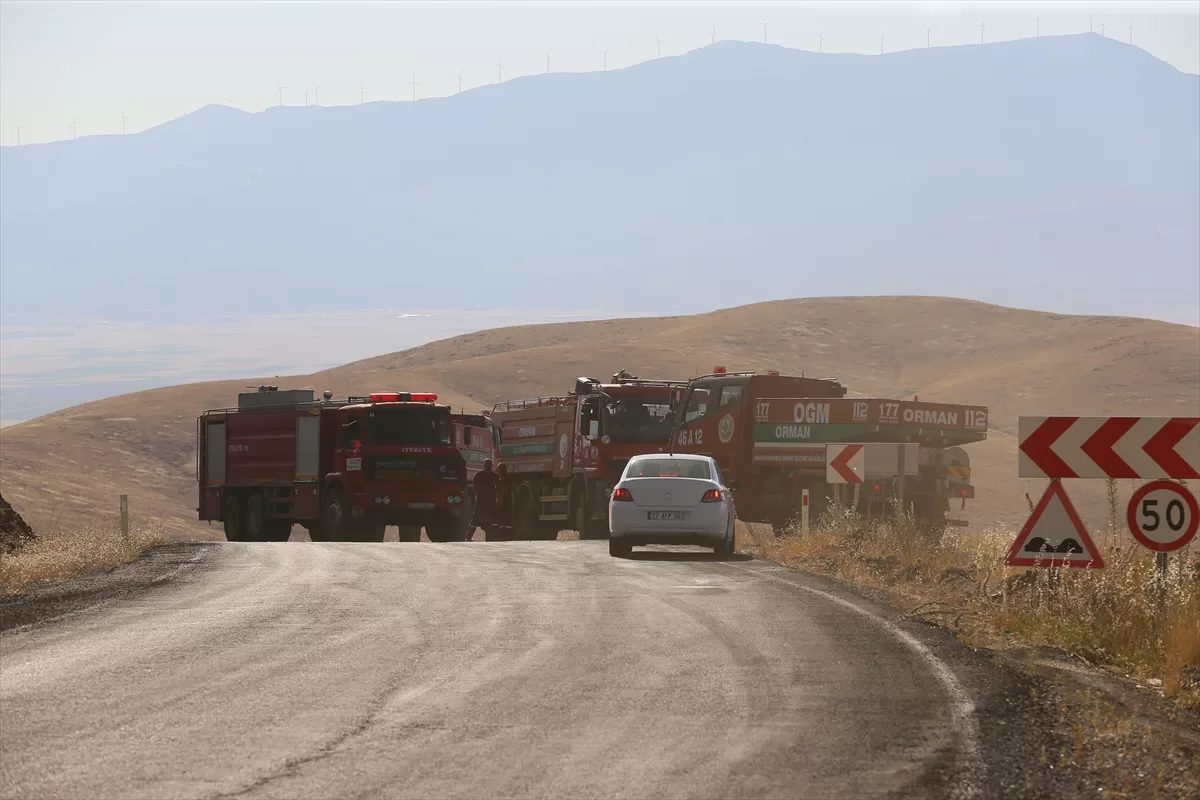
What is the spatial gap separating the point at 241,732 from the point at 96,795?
1.61 metres

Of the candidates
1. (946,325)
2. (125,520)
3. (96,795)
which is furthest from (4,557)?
(946,325)

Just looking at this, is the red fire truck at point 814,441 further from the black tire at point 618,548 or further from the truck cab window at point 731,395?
the black tire at point 618,548

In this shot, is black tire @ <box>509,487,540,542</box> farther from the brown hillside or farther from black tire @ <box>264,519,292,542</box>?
the brown hillside

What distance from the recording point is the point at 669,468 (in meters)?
25.3

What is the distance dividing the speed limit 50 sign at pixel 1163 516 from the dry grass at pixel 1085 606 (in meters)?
0.32

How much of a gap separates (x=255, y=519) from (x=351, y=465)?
4.47m

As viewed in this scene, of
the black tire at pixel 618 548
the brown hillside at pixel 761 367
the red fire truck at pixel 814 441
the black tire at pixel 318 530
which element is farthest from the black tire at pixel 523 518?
the brown hillside at pixel 761 367

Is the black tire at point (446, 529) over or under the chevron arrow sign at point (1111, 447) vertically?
under

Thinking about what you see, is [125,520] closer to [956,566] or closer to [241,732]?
[956,566]

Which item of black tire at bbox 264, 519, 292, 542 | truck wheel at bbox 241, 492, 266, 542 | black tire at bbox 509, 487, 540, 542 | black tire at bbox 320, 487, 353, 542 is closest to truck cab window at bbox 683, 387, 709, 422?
black tire at bbox 509, 487, 540, 542

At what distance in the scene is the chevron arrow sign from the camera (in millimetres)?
13750

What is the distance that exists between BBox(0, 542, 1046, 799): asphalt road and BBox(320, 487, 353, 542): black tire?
15556 mm

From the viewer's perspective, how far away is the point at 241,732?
900cm

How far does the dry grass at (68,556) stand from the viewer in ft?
62.1
